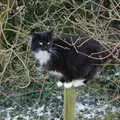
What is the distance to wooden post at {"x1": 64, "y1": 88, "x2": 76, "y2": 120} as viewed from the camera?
136 inches

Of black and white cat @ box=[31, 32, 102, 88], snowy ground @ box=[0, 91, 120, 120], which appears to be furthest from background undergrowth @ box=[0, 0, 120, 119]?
black and white cat @ box=[31, 32, 102, 88]

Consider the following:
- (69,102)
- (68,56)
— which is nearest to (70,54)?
(68,56)

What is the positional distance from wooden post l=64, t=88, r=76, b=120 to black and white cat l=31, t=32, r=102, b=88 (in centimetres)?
10

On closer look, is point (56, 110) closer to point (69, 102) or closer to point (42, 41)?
point (69, 102)

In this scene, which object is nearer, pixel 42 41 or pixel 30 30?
pixel 42 41

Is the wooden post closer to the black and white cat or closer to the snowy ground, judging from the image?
the black and white cat

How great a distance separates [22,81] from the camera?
5.03 meters

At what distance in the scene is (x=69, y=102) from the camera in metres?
3.49

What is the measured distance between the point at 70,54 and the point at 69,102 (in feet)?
1.43

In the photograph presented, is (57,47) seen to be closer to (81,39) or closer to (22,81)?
(81,39)

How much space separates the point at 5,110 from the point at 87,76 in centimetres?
193

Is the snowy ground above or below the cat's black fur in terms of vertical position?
below

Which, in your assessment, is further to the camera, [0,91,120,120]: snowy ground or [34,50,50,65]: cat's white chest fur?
[0,91,120,120]: snowy ground

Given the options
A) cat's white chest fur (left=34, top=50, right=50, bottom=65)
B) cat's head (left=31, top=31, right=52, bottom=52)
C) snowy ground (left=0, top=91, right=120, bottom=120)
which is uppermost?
cat's head (left=31, top=31, right=52, bottom=52)
